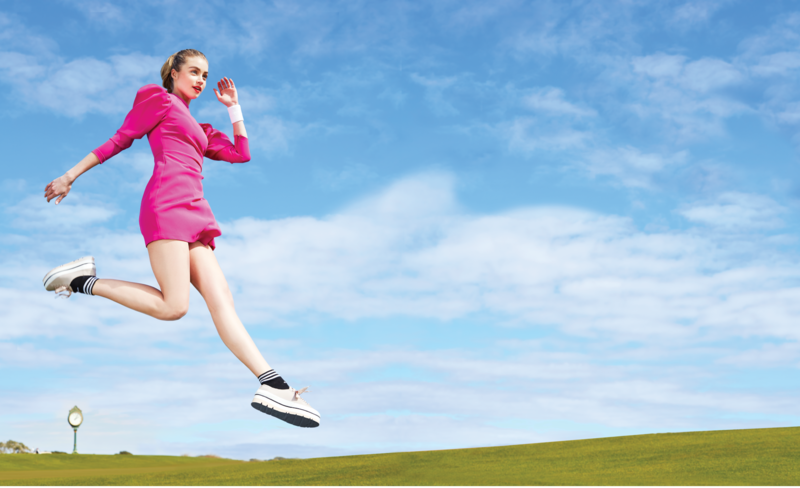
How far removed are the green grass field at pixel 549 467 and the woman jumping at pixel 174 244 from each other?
699 millimetres

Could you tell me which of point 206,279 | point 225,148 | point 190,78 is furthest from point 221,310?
point 190,78

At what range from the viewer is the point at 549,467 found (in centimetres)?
560

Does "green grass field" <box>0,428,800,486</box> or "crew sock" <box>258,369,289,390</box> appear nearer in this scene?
"green grass field" <box>0,428,800,486</box>

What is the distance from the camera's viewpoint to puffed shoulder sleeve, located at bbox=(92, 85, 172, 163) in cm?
555

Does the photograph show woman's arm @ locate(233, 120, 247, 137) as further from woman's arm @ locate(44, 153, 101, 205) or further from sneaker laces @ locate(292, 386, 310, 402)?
sneaker laces @ locate(292, 386, 310, 402)

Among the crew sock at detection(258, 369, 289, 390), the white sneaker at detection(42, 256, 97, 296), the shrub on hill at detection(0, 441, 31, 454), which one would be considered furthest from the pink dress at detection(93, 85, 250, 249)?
the shrub on hill at detection(0, 441, 31, 454)

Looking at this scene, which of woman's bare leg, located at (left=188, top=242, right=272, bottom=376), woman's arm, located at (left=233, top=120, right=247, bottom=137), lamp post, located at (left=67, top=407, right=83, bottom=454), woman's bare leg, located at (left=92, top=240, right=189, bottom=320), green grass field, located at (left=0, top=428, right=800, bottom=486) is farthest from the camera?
lamp post, located at (left=67, top=407, right=83, bottom=454)

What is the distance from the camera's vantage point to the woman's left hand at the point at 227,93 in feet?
20.6

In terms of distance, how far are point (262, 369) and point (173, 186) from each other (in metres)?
1.76

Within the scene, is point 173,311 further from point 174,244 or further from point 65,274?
point 65,274

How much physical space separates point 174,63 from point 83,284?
221 centimetres

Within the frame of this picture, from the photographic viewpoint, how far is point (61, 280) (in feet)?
18.0

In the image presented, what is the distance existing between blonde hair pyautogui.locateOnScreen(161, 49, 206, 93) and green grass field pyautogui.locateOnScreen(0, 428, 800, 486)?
11.7 feet

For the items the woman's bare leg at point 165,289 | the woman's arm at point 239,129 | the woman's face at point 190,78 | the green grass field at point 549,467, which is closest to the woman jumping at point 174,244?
the woman's bare leg at point 165,289
